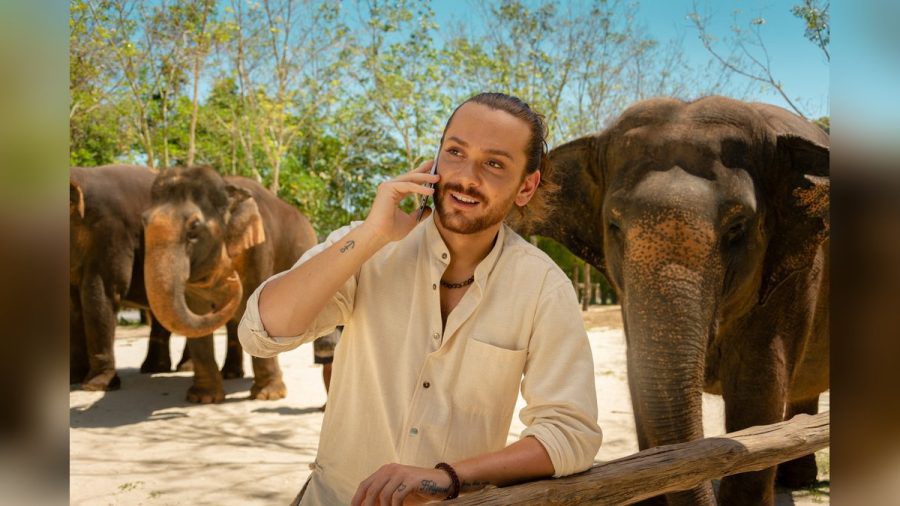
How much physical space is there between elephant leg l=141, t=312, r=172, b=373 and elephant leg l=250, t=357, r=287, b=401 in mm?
2643

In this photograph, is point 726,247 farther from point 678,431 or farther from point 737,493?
point 737,493

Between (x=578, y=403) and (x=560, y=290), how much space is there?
33 cm

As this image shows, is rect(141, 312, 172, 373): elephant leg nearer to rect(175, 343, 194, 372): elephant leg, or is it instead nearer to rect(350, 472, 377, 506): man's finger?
rect(175, 343, 194, 372): elephant leg

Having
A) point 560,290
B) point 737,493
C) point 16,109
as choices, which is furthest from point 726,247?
point 16,109

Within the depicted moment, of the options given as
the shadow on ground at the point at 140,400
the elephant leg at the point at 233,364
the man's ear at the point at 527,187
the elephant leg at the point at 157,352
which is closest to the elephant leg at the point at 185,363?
the elephant leg at the point at 157,352

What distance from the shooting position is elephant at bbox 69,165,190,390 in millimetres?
9414

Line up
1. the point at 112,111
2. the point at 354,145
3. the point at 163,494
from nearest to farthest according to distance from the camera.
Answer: the point at 163,494 → the point at 112,111 → the point at 354,145

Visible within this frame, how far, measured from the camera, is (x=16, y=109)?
999mm

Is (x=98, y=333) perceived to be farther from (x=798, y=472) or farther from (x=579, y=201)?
(x=798, y=472)

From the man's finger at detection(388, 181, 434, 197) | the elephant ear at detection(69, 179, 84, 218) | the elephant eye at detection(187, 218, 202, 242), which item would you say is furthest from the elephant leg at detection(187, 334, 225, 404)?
the man's finger at detection(388, 181, 434, 197)

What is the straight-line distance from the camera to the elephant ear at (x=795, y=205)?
4.30 metres

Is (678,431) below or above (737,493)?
above

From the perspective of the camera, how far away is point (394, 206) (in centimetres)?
214

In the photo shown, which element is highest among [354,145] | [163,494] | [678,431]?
[354,145]
